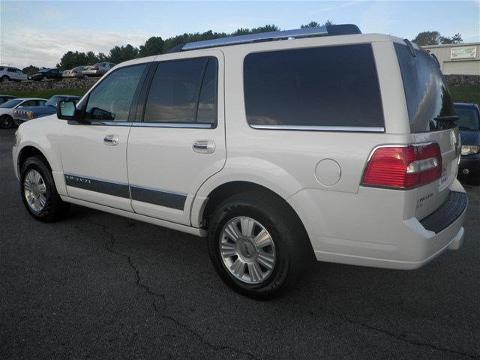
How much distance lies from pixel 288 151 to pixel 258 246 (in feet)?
2.46

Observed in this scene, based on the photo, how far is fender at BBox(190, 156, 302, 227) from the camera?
9.20ft

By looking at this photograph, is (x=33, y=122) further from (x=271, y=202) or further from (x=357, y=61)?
(x=357, y=61)

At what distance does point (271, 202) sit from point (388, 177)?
85 centimetres

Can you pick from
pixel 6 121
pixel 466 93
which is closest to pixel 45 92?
pixel 6 121

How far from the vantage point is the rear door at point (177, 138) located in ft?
10.6

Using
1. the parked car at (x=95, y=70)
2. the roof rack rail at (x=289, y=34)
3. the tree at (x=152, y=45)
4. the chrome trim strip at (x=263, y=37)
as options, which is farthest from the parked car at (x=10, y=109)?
the tree at (x=152, y=45)

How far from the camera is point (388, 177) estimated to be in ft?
8.14

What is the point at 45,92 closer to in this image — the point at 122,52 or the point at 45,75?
the point at 45,75

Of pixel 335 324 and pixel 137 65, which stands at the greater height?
Result: pixel 137 65

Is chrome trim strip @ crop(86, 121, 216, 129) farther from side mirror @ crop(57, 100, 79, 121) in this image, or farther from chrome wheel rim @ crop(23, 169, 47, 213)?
chrome wheel rim @ crop(23, 169, 47, 213)

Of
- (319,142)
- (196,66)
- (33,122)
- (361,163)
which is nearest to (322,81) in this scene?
(319,142)

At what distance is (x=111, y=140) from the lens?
3.86 meters

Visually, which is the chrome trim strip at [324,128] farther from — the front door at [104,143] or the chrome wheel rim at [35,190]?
the chrome wheel rim at [35,190]

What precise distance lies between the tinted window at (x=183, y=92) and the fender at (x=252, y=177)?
0.45 m
